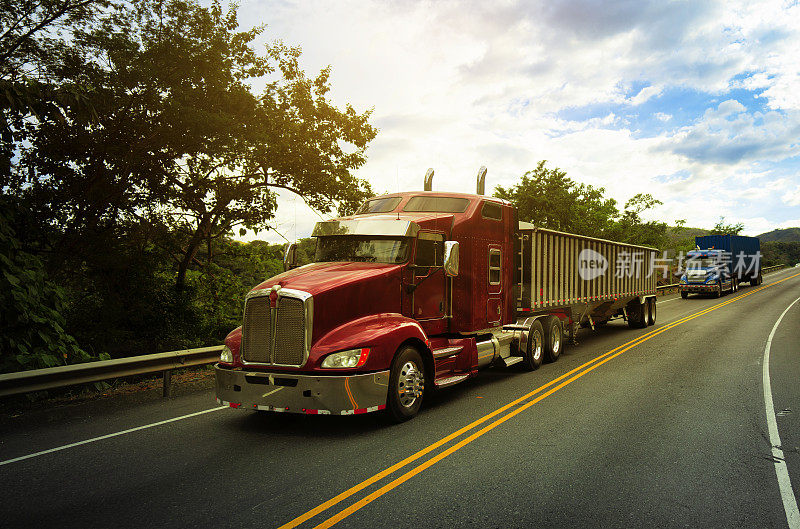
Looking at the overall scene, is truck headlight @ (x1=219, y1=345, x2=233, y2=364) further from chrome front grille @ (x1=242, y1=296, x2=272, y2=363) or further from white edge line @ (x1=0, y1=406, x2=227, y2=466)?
white edge line @ (x1=0, y1=406, x2=227, y2=466)

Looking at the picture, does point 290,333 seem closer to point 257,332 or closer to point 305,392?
point 257,332

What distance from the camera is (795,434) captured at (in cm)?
636

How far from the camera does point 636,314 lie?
734 inches

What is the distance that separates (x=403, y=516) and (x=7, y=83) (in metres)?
7.10

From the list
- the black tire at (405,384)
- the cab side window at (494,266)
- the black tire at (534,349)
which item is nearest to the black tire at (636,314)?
the black tire at (534,349)

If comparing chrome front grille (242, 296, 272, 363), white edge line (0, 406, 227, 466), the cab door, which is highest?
the cab door

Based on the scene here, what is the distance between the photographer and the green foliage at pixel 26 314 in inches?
304

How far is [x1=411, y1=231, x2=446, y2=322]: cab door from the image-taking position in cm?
754

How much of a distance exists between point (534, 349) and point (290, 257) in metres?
5.57

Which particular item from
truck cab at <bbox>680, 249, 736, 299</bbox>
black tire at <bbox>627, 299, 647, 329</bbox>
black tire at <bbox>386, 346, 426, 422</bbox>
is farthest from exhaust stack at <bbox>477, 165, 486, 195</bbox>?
truck cab at <bbox>680, 249, 736, 299</bbox>

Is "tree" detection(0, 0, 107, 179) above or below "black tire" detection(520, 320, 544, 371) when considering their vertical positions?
above

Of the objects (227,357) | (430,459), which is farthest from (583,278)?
(227,357)

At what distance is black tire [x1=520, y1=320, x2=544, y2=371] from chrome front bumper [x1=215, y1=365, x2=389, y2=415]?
4832 millimetres

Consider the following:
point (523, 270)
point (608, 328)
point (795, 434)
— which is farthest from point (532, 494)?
point (608, 328)
